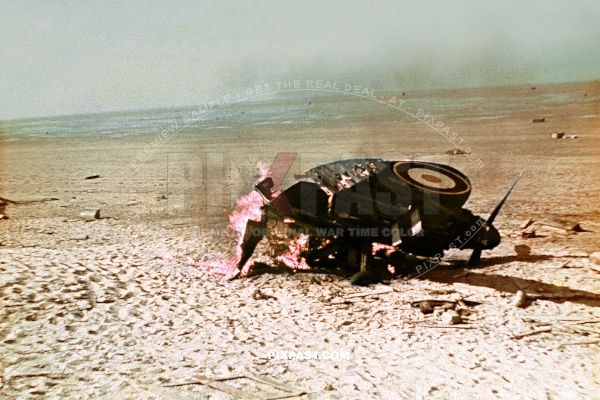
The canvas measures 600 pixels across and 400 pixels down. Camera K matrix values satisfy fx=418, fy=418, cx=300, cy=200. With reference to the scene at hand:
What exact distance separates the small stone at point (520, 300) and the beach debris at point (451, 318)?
53.6 inches

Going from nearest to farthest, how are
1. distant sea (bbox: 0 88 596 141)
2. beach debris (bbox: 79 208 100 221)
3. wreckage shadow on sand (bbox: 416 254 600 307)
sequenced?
wreckage shadow on sand (bbox: 416 254 600 307) < beach debris (bbox: 79 208 100 221) < distant sea (bbox: 0 88 596 141)

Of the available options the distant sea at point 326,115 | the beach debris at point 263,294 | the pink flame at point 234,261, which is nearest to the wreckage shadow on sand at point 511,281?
the beach debris at point 263,294

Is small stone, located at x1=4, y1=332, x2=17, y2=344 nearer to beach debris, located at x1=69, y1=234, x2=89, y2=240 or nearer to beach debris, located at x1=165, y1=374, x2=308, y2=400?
beach debris, located at x1=165, y1=374, x2=308, y2=400

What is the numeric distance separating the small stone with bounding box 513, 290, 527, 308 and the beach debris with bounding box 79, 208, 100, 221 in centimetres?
1474

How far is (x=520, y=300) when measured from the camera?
8836 millimetres

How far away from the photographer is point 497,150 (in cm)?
2816

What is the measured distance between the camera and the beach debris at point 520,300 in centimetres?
881

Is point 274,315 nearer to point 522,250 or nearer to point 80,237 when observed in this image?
point 522,250

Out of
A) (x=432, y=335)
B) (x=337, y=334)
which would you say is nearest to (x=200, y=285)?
(x=337, y=334)

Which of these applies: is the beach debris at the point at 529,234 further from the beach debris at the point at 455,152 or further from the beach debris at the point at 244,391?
the beach debris at the point at 455,152

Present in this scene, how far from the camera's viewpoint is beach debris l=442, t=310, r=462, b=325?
27.5 ft

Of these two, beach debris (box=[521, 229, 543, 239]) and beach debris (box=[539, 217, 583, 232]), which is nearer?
beach debris (box=[521, 229, 543, 239])

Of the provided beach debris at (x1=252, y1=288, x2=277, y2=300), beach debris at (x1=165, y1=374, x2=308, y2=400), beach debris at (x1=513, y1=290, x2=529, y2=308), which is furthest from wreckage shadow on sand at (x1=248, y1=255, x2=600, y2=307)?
beach debris at (x1=165, y1=374, x2=308, y2=400)

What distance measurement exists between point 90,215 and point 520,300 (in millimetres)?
15082
